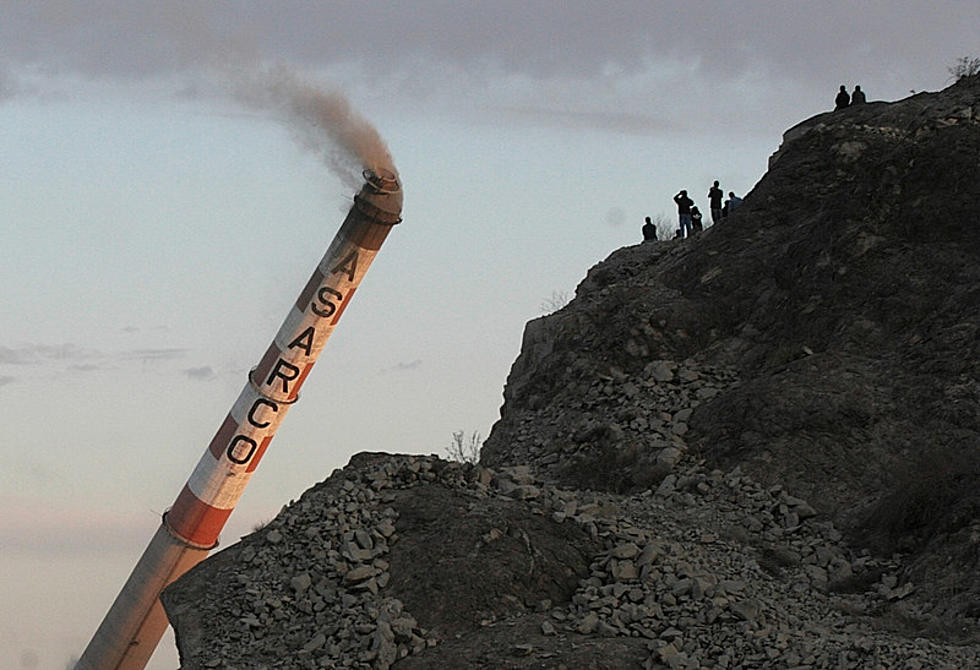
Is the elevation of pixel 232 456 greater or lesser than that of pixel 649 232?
lesser

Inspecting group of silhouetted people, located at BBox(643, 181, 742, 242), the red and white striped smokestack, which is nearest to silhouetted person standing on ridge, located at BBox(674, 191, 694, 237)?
group of silhouetted people, located at BBox(643, 181, 742, 242)

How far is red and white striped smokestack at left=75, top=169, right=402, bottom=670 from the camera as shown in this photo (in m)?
31.4

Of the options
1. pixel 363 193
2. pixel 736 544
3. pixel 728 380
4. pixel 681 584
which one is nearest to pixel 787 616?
pixel 681 584

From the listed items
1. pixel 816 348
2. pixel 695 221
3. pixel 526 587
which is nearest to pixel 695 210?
pixel 695 221

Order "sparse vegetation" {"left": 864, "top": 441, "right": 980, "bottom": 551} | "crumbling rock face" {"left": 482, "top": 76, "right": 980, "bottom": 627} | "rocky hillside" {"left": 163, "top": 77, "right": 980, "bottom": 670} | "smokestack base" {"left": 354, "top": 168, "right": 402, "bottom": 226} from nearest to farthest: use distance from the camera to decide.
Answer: "rocky hillside" {"left": 163, "top": 77, "right": 980, "bottom": 670} → "sparse vegetation" {"left": 864, "top": 441, "right": 980, "bottom": 551} → "crumbling rock face" {"left": 482, "top": 76, "right": 980, "bottom": 627} → "smokestack base" {"left": 354, "top": 168, "right": 402, "bottom": 226}

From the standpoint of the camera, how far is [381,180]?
30.9 meters

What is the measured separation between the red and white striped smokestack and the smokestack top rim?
4 cm

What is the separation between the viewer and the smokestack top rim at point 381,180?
1217 inches

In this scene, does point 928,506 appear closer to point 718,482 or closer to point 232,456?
point 718,482

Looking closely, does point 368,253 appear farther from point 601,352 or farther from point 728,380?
point 728,380

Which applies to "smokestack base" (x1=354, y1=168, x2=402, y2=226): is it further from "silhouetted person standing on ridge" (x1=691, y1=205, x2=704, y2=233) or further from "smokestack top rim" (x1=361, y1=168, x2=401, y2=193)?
"silhouetted person standing on ridge" (x1=691, y1=205, x2=704, y2=233)

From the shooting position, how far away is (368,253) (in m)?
31.3

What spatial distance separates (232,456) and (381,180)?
6952 mm

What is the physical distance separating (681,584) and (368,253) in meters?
12.6
